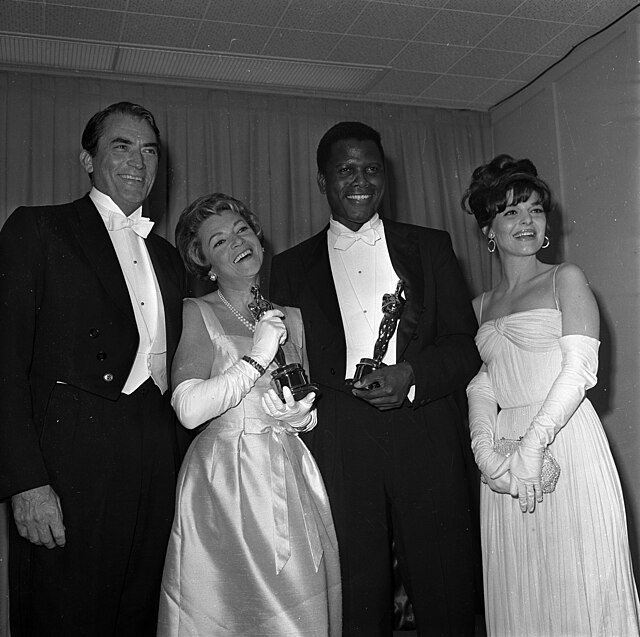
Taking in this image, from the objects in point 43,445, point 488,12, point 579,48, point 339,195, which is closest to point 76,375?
point 43,445

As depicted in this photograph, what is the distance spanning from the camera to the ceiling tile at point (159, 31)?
4.15 metres

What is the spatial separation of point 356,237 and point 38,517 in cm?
144

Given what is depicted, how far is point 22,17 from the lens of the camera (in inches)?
163

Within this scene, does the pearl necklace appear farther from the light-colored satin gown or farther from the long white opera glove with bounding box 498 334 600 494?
the long white opera glove with bounding box 498 334 600 494

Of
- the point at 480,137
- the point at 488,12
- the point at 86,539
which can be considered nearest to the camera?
the point at 86,539

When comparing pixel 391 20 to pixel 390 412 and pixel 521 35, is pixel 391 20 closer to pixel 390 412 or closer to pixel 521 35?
pixel 521 35

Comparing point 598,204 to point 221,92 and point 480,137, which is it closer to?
point 480,137

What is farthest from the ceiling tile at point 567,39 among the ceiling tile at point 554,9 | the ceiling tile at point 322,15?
the ceiling tile at point 322,15

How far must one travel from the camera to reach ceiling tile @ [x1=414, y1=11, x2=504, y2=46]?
13.7 feet

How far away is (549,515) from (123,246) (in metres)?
1.62

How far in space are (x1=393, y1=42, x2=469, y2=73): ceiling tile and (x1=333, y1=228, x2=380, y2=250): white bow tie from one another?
6.32ft

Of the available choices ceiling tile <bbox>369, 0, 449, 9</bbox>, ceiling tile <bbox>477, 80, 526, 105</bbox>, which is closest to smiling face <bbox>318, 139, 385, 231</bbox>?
ceiling tile <bbox>369, 0, 449, 9</bbox>

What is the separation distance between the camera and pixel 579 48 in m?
4.57

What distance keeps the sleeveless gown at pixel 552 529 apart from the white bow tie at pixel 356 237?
1.75ft
